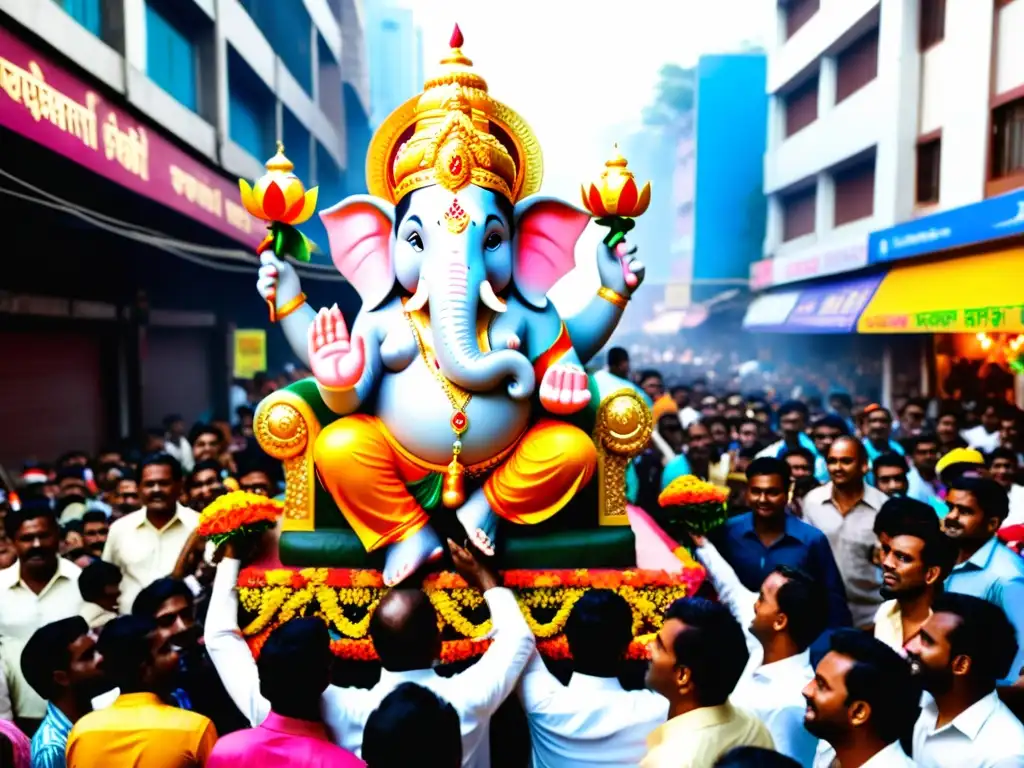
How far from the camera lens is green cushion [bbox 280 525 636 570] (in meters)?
3.61

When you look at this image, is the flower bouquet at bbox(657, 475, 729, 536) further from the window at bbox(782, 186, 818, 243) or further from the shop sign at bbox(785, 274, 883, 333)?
the window at bbox(782, 186, 818, 243)

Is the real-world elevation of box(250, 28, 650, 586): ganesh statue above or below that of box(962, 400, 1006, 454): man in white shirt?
above

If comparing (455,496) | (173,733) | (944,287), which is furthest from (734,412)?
(173,733)

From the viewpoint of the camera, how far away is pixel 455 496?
11.8ft

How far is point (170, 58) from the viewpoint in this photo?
1072 centimetres

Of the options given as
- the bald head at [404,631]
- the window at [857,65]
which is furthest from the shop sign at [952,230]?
the bald head at [404,631]

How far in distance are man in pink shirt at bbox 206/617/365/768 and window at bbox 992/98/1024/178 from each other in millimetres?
10237

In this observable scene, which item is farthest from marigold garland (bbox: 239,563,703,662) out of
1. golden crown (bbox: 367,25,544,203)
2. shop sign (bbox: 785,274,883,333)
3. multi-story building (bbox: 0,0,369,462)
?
shop sign (bbox: 785,274,883,333)

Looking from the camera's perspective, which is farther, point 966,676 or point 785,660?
point 785,660

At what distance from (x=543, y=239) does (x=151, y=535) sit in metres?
2.34

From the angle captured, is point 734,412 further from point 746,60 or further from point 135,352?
point 746,60

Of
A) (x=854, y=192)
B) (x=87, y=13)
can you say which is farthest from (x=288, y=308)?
(x=854, y=192)

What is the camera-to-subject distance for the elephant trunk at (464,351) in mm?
3572

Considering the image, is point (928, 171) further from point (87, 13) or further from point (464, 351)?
point (464, 351)
